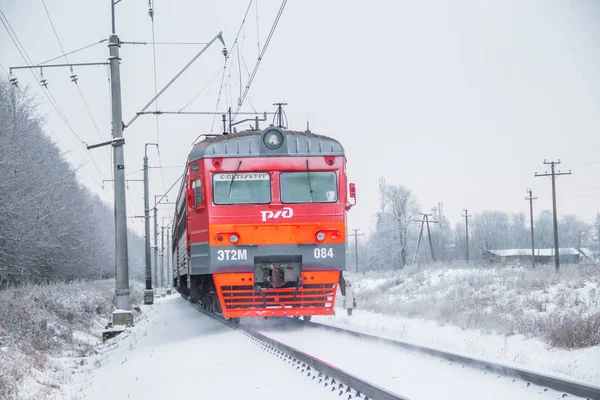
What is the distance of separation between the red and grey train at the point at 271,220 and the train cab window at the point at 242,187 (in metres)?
0.02

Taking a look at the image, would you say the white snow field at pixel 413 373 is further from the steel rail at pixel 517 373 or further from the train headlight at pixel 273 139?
the train headlight at pixel 273 139

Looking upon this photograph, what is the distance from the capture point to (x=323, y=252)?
1234cm

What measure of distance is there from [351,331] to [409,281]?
30.0 m

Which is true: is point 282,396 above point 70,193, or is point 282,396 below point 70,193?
below

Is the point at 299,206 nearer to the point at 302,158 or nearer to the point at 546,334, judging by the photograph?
the point at 302,158

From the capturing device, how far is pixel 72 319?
58.4ft

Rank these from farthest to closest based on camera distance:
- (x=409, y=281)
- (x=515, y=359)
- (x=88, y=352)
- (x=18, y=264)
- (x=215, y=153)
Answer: (x=409, y=281) → (x=18, y=264) → (x=88, y=352) → (x=215, y=153) → (x=515, y=359)

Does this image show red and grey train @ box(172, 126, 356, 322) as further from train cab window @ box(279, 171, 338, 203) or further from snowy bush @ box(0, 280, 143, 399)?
snowy bush @ box(0, 280, 143, 399)

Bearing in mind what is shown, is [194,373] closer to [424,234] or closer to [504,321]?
[504,321]

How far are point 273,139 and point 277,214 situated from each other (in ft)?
4.59

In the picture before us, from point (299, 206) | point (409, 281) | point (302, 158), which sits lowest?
point (409, 281)

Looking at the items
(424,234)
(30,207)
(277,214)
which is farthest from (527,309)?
(424,234)

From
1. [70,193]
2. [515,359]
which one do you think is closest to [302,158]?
[515,359]

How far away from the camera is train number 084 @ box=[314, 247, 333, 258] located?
1230 centimetres
